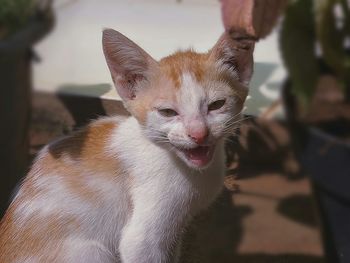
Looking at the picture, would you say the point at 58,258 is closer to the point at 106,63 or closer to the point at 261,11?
the point at 106,63

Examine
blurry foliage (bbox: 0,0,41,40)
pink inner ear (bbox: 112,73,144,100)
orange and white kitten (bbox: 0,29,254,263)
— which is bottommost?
orange and white kitten (bbox: 0,29,254,263)

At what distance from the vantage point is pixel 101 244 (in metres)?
0.73

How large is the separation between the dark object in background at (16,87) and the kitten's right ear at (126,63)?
10.7 inches

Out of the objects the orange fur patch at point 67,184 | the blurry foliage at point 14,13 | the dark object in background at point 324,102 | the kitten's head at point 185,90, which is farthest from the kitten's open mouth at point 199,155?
the blurry foliage at point 14,13

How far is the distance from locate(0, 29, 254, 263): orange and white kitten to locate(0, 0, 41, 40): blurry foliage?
28cm

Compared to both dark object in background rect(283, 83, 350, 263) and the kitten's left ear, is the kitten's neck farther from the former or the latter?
dark object in background rect(283, 83, 350, 263)

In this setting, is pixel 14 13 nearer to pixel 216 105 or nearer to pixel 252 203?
pixel 216 105

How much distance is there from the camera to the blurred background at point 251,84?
761 millimetres

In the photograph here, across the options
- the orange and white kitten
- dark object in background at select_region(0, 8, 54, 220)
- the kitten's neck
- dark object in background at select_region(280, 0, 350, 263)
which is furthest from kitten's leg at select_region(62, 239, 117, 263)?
dark object in background at select_region(280, 0, 350, 263)

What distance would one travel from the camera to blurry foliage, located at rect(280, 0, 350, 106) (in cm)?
83

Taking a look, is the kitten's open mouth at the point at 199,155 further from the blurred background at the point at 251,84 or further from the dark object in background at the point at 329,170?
the dark object in background at the point at 329,170

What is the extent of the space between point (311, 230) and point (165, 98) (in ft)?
2.64

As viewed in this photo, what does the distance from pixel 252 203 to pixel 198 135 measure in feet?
2.08

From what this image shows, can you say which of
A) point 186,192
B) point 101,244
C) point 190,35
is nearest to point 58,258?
point 101,244
